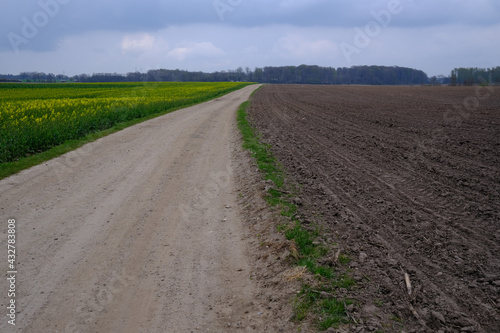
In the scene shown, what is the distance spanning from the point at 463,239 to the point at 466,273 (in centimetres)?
113

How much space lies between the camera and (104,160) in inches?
494

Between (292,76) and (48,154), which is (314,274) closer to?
(48,154)

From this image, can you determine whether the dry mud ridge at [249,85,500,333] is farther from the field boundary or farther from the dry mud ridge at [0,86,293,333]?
the field boundary

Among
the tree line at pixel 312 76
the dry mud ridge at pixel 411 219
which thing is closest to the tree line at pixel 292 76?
the tree line at pixel 312 76

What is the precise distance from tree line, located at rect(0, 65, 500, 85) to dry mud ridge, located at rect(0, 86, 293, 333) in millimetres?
85232

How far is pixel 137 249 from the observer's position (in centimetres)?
623

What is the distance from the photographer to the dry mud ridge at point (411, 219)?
173 inches

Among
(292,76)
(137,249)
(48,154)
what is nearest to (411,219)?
(137,249)

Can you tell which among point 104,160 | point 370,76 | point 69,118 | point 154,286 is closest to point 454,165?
point 154,286

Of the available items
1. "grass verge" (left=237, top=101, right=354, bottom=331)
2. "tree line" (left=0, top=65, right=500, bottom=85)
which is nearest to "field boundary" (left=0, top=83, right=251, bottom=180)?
"grass verge" (left=237, top=101, right=354, bottom=331)

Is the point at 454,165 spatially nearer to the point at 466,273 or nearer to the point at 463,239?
the point at 463,239

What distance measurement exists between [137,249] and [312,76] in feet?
502

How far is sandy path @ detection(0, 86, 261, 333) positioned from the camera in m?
4.59

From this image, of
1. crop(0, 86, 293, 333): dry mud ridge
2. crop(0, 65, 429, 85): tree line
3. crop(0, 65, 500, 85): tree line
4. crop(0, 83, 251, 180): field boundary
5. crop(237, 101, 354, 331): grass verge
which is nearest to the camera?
crop(237, 101, 354, 331): grass verge
